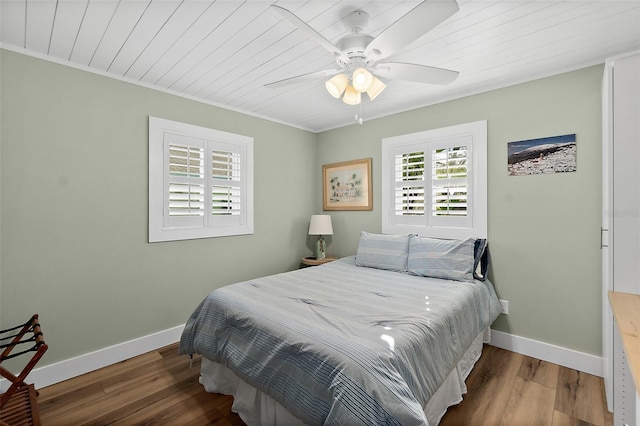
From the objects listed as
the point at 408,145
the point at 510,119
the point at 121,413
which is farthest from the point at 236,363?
the point at 510,119

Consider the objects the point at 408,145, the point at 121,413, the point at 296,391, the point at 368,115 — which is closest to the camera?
the point at 296,391

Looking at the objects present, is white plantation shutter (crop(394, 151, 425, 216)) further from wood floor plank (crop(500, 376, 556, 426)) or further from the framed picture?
wood floor plank (crop(500, 376, 556, 426))

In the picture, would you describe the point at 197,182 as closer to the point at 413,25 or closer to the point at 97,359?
the point at 97,359

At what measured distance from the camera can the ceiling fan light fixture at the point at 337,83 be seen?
199cm

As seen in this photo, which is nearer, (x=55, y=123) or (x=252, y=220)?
(x=55, y=123)

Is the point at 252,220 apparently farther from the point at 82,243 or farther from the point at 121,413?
the point at 121,413

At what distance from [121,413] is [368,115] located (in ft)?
11.6

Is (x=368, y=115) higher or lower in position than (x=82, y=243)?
higher

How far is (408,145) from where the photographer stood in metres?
3.39

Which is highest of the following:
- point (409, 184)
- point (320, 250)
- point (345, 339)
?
point (409, 184)

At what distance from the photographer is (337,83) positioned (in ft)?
6.58

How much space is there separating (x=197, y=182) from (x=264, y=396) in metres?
2.13

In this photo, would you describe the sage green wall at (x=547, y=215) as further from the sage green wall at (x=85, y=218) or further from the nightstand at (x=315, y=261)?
the sage green wall at (x=85, y=218)

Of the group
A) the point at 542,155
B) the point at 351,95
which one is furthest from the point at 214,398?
the point at 542,155
